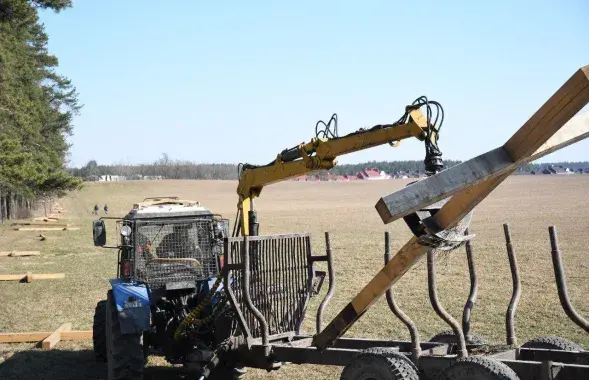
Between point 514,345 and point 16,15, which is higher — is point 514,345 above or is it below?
below

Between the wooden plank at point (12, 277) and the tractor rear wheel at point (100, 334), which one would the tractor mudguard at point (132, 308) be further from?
the wooden plank at point (12, 277)

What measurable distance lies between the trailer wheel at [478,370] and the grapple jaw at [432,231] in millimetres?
952

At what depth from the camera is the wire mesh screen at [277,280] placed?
7516mm

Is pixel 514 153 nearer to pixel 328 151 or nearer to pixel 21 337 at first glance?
pixel 328 151

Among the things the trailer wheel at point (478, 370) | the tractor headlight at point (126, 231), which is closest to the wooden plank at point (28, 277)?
the tractor headlight at point (126, 231)

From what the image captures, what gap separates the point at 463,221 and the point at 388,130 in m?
1.21

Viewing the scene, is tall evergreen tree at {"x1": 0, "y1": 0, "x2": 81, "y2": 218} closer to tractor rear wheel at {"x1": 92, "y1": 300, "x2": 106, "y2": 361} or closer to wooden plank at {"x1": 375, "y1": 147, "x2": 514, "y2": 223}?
tractor rear wheel at {"x1": 92, "y1": 300, "x2": 106, "y2": 361}

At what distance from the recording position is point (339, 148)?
290 inches

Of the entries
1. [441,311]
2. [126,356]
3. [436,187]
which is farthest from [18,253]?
[436,187]

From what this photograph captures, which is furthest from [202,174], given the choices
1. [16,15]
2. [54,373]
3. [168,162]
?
[54,373]

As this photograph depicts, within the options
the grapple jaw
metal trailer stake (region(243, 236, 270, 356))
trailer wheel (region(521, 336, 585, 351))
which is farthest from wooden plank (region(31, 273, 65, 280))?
the grapple jaw

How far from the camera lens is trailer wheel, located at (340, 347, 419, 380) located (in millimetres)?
5762

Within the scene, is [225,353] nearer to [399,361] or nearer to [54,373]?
[399,361]

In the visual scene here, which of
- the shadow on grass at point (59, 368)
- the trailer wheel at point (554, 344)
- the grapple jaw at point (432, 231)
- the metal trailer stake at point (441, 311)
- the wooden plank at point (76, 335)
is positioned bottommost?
the shadow on grass at point (59, 368)
